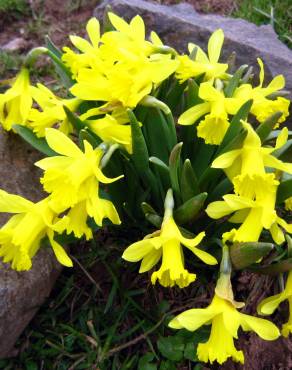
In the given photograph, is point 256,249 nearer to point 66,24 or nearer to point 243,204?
point 243,204

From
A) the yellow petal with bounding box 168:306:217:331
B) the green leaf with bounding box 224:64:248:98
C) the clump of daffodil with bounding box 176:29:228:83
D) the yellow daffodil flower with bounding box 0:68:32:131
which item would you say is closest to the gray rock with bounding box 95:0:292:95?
the clump of daffodil with bounding box 176:29:228:83

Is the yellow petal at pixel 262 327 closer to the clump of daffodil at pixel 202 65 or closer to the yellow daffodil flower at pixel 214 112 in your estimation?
the yellow daffodil flower at pixel 214 112

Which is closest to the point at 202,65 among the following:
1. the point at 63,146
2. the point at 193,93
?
the point at 193,93

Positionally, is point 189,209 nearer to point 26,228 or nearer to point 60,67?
point 26,228

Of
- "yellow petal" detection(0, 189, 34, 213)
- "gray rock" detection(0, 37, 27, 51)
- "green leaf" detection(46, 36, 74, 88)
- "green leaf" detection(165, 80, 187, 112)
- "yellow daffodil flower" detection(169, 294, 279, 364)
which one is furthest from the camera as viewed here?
"gray rock" detection(0, 37, 27, 51)

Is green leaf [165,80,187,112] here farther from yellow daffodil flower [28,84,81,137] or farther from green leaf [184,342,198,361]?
green leaf [184,342,198,361]

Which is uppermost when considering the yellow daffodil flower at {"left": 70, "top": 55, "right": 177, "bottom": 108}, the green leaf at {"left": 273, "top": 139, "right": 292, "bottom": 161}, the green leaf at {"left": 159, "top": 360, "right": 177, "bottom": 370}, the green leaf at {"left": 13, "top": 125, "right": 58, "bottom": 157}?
the yellow daffodil flower at {"left": 70, "top": 55, "right": 177, "bottom": 108}

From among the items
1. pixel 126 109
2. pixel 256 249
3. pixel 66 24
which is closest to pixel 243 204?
pixel 256 249
